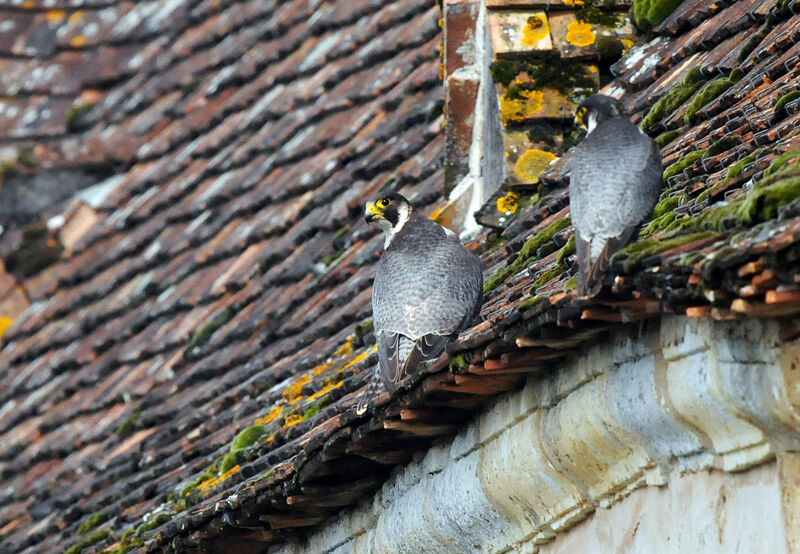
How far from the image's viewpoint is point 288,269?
834cm

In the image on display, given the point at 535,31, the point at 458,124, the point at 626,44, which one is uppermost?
the point at 535,31

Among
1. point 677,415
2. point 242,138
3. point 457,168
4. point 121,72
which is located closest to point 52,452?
point 242,138

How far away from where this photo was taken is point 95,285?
10.3 m

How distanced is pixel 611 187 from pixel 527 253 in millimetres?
1123

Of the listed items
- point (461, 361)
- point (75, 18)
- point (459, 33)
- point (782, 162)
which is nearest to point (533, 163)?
point (459, 33)

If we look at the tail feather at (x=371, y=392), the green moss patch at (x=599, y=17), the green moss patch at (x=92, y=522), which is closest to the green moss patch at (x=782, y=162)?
the tail feather at (x=371, y=392)

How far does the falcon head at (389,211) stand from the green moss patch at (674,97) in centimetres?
98

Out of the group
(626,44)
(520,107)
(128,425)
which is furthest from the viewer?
(128,425)

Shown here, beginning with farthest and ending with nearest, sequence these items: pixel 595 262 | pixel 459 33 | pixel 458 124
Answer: pixel 459 33 < pixel 458 124 < pixel 595 262

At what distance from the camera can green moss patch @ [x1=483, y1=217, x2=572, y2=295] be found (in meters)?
5.84

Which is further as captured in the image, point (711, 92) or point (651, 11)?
point (651, 11)

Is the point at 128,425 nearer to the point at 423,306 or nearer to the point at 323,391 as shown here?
the point at 323,391

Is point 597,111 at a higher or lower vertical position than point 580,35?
lower

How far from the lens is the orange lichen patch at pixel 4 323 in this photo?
10.9m
